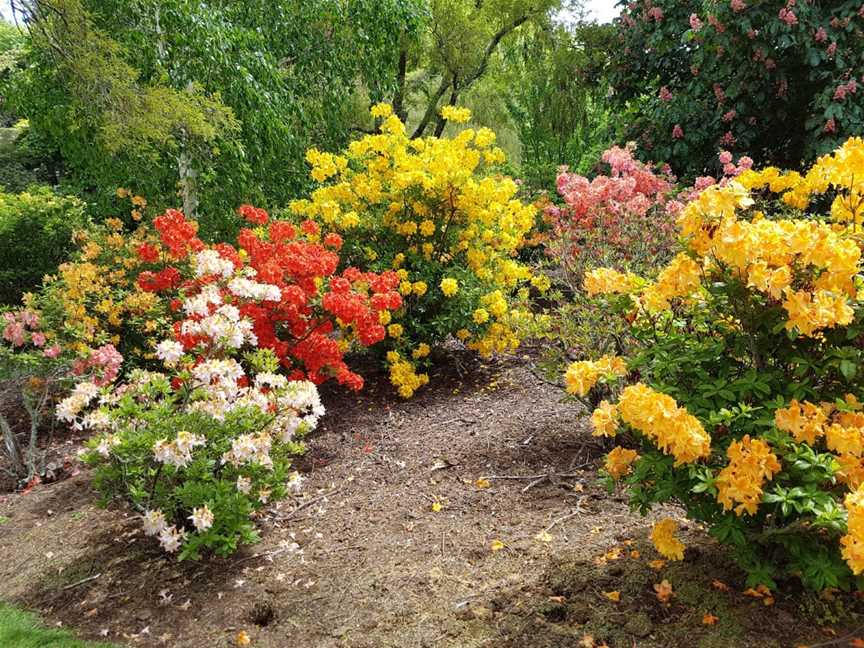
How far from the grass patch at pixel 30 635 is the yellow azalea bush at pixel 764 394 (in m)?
2.03

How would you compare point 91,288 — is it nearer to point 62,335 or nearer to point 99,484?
point 62,335

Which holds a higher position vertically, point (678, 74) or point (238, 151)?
point (678, 74)

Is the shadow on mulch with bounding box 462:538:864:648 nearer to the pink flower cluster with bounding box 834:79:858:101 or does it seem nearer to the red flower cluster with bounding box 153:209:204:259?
the red flower cluster with bounding box 153:209:204:259

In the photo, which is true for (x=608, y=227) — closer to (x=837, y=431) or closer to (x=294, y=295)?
(x=294, y=295)

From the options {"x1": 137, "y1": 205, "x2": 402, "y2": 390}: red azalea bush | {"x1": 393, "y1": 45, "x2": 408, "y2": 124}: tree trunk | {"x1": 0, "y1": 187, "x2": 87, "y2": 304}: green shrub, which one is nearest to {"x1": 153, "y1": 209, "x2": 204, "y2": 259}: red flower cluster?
{"x1": 137, "y1": 205, "x2": 402, "y2": 390}: red azalea bush

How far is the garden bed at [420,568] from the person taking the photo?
6.53 ft

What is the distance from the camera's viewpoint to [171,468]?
2635 millimetres

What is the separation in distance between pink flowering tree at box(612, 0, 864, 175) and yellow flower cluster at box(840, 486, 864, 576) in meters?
5.46

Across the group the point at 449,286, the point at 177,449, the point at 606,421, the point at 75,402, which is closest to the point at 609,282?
the point at 606,421

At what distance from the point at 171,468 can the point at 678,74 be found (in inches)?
305

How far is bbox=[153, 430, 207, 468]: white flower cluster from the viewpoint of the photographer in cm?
233

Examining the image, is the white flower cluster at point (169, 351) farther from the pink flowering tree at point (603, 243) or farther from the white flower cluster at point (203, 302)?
the pink flowering tree at point (603, 243)

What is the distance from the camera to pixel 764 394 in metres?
1.83

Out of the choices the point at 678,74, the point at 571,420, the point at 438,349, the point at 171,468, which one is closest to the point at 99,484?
the point at 171,468
